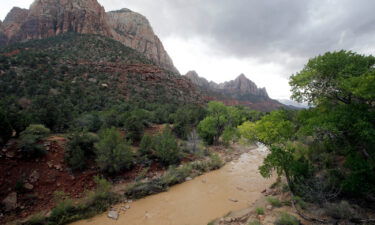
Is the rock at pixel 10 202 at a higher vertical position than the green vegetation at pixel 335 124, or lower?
lower

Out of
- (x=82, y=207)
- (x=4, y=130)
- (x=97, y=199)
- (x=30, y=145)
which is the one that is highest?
(x=4, y=130)

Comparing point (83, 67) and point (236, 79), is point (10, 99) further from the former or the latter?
point (236, 79)

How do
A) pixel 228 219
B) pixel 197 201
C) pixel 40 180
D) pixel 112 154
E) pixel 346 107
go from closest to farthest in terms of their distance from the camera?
pixel 346 107 → pixel 228 219 → pixel 40 180 → pixel 197 201 → pixel 112 154

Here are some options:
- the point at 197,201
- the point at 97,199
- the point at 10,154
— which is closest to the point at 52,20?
the point at 10,154

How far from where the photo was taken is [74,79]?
31859 mm

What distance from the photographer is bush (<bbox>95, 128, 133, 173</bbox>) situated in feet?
35.9

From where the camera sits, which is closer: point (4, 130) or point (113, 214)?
point (113, 214)

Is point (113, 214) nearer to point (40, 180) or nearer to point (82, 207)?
point (82, 207)

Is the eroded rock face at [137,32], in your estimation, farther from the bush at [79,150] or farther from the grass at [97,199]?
the grass at [97,199]

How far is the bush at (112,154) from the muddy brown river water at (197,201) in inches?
119

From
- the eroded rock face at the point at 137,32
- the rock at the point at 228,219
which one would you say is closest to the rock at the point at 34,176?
the rock at the point at 228,219

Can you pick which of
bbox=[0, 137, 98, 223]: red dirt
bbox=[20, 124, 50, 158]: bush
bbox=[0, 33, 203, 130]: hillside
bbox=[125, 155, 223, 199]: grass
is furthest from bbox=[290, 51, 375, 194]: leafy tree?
bbox=[0, 33, 203, 130]: hillside

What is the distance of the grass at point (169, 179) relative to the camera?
10.2 m

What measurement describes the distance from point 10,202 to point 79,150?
3.84 meters
